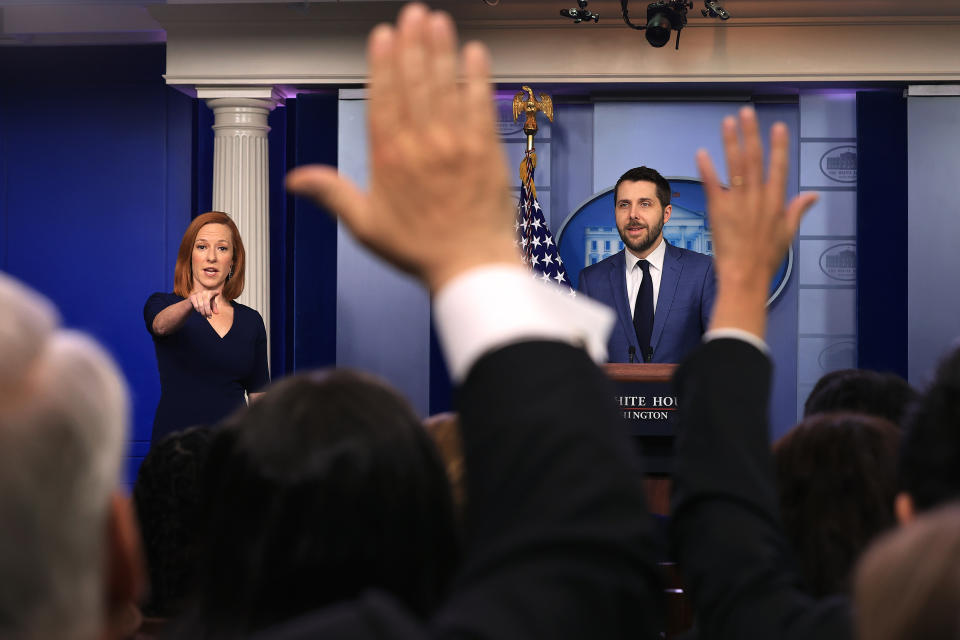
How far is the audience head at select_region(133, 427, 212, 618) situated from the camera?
151 centimetres

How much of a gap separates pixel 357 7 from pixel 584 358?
230 inches

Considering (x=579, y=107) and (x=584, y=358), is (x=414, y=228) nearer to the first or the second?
(x=584, y=358)

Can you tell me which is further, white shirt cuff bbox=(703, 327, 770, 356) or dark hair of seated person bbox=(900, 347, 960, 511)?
white shirt cuff bbox=(703, 327, 770, 356)

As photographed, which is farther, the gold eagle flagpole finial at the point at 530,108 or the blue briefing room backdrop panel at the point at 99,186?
the blue briefing room backdrop panel at the point at 99,186

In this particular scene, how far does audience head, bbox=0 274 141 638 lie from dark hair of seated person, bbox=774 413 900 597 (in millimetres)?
830

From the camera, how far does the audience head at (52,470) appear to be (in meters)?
0.53

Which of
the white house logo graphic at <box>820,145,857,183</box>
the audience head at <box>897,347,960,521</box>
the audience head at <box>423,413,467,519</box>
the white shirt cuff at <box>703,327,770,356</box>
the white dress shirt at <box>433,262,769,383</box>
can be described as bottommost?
the audience head at <box>423,413,467,519</box>

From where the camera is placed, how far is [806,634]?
2.50ft

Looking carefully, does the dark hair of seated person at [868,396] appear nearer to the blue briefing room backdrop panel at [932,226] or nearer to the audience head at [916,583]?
the audience head at [916,583]

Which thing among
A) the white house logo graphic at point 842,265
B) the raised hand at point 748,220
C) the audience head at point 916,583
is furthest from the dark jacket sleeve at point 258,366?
the white house logo graphic at point 842,265

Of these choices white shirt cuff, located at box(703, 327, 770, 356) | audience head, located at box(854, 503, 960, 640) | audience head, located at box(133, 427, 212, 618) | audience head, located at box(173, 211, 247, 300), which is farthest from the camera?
audience head, located at box(173, 211, 247, 300)

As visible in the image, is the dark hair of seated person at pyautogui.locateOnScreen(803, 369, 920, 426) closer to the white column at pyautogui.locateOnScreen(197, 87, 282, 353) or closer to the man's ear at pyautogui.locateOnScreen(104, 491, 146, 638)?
the man's ear at pyautogui.locateOnScreen(104, 491, 146, 638)

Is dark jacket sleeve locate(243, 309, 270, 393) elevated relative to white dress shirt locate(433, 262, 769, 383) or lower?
lower

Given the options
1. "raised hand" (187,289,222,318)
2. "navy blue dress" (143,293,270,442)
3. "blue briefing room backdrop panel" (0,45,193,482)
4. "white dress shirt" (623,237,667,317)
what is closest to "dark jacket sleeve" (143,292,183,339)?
"navy blue dress" (143,293,270,442)
